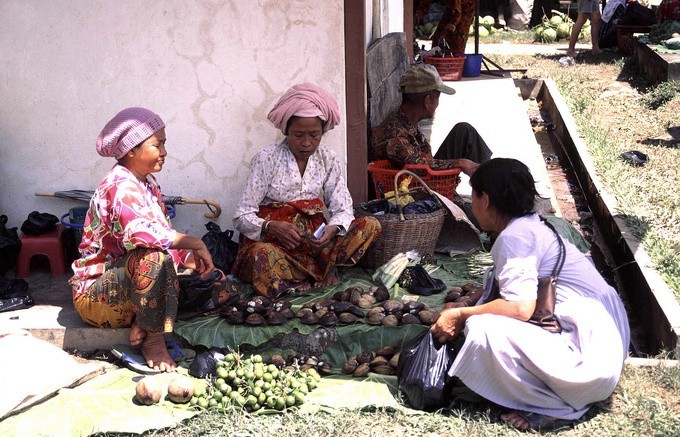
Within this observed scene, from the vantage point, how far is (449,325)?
3758 mm

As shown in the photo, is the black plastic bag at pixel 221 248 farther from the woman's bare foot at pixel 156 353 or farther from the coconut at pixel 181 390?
the coconut at pixel 181 390

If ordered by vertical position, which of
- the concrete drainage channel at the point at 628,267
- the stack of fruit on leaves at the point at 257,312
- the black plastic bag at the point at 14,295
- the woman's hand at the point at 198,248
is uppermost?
the woman's hand at the point at 198,248

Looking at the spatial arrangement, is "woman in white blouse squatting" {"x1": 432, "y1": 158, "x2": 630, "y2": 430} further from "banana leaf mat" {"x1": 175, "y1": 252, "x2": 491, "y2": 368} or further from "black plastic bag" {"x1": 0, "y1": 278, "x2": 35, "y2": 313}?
"black plastic bag" {"x1": 0, "y1": 278, "x2": 35, "y2": 313}

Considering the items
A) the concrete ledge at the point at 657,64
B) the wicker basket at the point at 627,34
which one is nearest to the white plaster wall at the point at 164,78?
the concrete ledge at the point at 657,64

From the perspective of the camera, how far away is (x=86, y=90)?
545 cm

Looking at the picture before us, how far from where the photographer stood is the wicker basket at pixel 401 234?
545 centimetres

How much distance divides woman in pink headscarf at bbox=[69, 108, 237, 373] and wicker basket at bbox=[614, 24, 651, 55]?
39.2ft

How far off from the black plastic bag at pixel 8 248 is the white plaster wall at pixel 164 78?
34cm

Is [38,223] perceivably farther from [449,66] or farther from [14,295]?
[449,66]

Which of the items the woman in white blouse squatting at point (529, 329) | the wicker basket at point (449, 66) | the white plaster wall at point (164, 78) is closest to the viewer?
the woman in white blouse squatting at point (529, 329)

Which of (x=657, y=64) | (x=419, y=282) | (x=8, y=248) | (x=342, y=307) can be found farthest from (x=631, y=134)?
(x=8, y=248)

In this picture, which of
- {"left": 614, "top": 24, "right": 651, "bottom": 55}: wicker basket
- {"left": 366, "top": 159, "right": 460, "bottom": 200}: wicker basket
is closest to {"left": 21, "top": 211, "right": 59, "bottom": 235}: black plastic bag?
{"left": 366, "top": 159, "right": 460, "bottom": 200}: wicker basket

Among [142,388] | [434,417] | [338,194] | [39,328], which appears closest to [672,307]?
[434,417]

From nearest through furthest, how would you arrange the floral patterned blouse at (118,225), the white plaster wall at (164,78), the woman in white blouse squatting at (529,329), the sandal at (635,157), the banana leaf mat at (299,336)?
the woman in white blouse squatting at (529,329)
the floral patterned blouse at (118,225)
the banana leaf mat at (299,336)
the white plaster wall at (164,78)
the sandal at (635,157)
